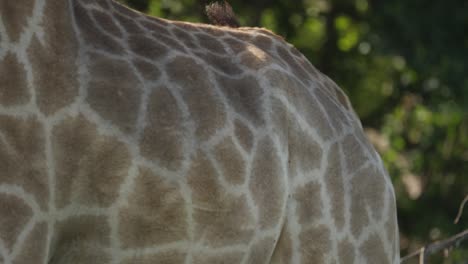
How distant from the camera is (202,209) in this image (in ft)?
10.7

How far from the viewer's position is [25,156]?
297cm

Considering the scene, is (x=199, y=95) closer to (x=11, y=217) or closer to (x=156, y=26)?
(x=156, y=26)

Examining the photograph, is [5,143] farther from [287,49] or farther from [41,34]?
[287,49]

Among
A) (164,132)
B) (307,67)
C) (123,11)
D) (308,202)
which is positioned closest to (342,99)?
(307,67)

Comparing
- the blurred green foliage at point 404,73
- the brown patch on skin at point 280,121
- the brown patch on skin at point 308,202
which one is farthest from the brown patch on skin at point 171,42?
the blurred green foliage at point 404,73

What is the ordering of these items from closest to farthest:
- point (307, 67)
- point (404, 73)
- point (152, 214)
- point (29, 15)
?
point (29, 15), point (152, 214), point (307, 67), point (404, 73)

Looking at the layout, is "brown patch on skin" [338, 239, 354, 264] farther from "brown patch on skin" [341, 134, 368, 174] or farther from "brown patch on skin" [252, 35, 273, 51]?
"brown patch on skin" [252, 35, 273, 51]

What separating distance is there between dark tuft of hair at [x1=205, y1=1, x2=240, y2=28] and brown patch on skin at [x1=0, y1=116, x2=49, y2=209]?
1296mm

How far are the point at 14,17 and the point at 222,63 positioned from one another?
851mm

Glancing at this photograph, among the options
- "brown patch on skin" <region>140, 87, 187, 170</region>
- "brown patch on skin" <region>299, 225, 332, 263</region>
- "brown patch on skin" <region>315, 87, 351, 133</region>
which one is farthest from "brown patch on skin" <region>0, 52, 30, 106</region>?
"brown patch on skin" <region>315, 87, 351, 133</region>

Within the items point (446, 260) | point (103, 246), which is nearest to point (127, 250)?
point (103, 246)

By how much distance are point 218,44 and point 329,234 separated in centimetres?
79

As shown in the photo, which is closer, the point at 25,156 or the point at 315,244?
the point at 25,156

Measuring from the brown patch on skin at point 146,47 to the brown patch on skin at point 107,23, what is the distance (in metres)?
0.05
